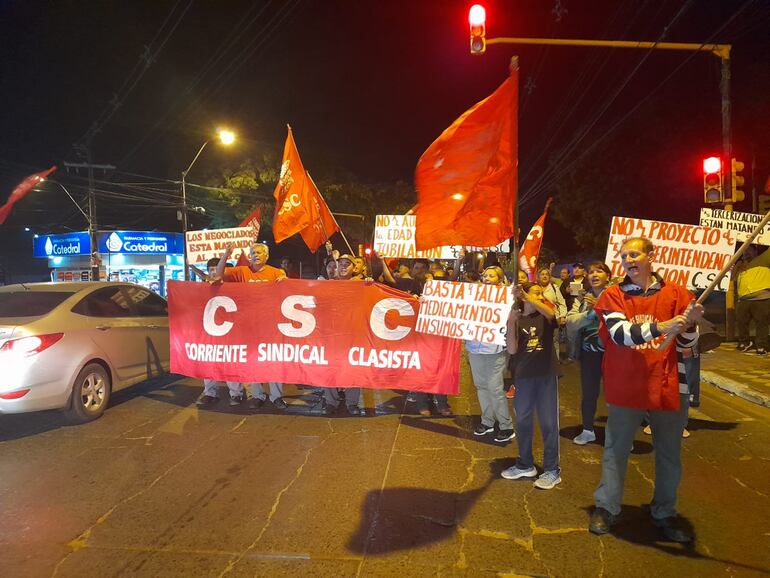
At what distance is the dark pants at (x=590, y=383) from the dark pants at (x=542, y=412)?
1.28 meters

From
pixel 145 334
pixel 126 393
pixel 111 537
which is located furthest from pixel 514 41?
pixel 111 537

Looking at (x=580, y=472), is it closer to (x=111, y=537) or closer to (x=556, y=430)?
(x=556, y=430)

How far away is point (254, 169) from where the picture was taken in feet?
79.3

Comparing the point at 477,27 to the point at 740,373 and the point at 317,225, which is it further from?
the point at 740,373

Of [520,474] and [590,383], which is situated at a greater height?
[590,383]

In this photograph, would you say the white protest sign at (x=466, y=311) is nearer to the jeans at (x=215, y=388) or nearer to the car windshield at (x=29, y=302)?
A: the jeans at (x=215, y=388)

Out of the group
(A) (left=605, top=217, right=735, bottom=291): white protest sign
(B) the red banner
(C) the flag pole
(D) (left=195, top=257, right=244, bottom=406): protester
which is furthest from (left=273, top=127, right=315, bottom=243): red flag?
(A) (left=605, top=217, right=735, bottom=291): white protest sign

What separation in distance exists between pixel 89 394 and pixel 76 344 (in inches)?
26.3

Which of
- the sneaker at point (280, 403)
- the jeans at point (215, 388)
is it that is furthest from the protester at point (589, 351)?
the jeans at point (215, 388)

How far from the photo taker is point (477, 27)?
8.45 metres

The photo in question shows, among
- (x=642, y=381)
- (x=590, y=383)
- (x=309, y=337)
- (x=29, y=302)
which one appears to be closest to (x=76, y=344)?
(x=29, y=302)

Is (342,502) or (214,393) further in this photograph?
(214,393)

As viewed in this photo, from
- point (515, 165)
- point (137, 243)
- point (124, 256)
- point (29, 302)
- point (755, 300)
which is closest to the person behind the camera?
point (515, 165)

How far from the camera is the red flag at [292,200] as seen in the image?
25.5 ft
